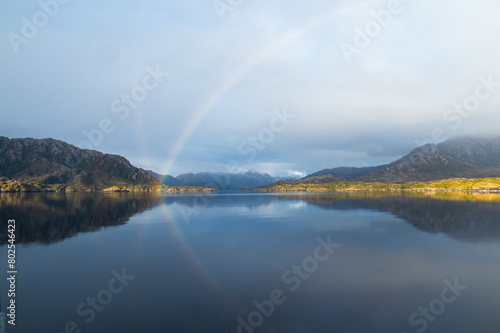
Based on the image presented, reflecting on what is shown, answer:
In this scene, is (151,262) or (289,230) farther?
(289,230)

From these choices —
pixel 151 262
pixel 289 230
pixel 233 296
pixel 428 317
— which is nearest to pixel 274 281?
pixel 233 296

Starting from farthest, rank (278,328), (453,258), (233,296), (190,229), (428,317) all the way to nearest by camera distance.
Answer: (190,229) → (453,258) → (233,296) → (428,317) → (278,328)

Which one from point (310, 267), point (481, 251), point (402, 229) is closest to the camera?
point (310, 267)

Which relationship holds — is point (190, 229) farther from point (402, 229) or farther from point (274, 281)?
point (402, 229)

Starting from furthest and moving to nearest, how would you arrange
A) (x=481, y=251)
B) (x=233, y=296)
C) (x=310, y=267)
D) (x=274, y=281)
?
(x=481, y=251) < (x=310, y=267) < (x=274, y=281) < (x=233, y=296)

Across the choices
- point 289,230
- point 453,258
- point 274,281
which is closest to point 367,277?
point 274,281

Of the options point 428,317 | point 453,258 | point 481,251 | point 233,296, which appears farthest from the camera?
point 481,251

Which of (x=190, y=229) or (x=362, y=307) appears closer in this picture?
(x=362, y=307)

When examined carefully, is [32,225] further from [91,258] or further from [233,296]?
[233,296]
